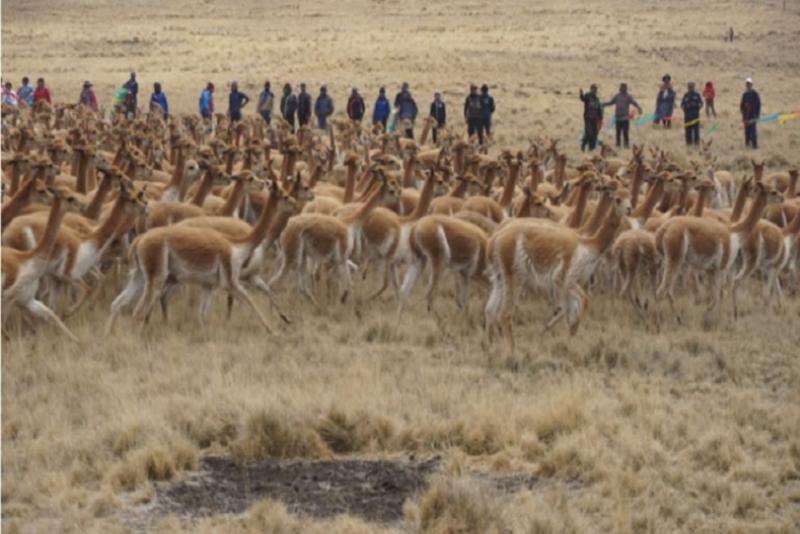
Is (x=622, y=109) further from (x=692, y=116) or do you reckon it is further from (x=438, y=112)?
(x=438, y=112)

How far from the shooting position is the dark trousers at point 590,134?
28.6 m

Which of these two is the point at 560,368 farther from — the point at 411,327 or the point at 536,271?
the point at 411,327

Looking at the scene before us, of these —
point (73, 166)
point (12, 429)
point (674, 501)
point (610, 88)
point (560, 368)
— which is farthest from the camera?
point (610, 88)

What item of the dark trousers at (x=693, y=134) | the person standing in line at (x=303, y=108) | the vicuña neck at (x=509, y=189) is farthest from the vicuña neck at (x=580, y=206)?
the dark trousers at (x=693, y=134)

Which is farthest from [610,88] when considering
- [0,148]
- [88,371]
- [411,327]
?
[88,371]

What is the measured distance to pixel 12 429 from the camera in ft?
31.4

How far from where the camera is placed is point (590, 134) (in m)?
28.9

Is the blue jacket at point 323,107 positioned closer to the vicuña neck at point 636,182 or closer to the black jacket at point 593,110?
the black jacket at point 593,110

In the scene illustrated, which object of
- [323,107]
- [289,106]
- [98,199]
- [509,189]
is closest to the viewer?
[98,199]

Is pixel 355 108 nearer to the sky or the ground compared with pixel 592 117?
nearer to the sky

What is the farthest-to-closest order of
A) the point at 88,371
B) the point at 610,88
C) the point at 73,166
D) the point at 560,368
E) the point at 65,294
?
the point at 610,88 < the point at 73,166 < the point at 65,294 < the point at 560,368 < the point at 88,371

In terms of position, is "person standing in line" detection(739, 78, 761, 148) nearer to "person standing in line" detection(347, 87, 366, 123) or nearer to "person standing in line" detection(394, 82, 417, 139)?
"person standing in line" detection(394, 82, 417, 139)

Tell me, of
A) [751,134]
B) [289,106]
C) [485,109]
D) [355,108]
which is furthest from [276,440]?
[751,134]

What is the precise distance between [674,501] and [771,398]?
2935mm
